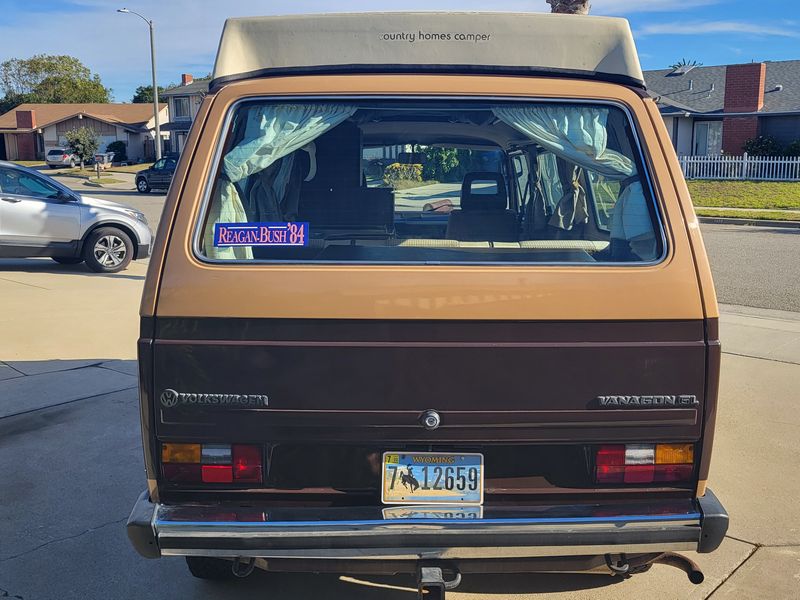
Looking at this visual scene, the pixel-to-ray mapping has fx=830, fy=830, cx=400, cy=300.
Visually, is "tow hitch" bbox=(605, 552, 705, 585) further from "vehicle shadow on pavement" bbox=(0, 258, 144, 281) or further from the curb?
the curb

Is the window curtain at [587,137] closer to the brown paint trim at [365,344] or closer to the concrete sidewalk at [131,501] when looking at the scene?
the brown paint trim at [365,344]

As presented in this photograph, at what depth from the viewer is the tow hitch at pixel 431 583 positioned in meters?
2.73

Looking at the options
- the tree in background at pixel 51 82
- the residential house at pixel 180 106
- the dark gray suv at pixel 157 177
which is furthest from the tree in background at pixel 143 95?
the dark gray suv at pixel 157 177

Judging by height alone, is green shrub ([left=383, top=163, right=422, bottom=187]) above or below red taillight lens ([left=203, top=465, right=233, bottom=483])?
above

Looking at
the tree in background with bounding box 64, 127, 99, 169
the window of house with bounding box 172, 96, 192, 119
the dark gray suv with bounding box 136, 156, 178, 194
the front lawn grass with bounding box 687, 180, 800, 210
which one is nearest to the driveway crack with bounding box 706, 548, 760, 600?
the front lawn grass with bounding box 687, 180, 800, 210

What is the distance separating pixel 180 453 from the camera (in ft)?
9.38

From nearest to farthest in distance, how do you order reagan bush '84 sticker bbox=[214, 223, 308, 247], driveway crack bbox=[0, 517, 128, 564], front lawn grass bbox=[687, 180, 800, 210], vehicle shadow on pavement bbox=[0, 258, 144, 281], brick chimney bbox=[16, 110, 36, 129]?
reagan bush '84 sticker bbox=[214, 223, 308, 247]
driveway crack bbox=[0, 517, 128, 564]
vehicle shadow on pavement bbox=[0, 258, 144, 281]
front lawn grass bbox=[687, 180, 800, 210]
brick chimney bbox=[16, 110, 36, 129]

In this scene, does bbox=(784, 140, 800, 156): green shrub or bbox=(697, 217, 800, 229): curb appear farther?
bbox=(784, 140, 800, 156): green shrub

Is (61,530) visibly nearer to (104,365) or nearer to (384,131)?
(384,131)

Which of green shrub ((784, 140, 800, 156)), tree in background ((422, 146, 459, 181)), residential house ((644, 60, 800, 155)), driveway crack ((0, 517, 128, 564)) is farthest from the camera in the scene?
residential house ((644, 60, 800, 155))

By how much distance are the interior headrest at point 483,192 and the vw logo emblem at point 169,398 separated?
1.81m

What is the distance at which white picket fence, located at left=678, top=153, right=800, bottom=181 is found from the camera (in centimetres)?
2850

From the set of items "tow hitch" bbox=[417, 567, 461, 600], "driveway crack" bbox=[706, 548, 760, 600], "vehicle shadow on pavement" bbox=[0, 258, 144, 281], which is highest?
"vehicle shadow on pavement" bbox=[0, 258, 144, 281]

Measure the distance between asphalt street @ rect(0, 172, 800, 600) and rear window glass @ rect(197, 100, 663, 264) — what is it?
1524 mm
